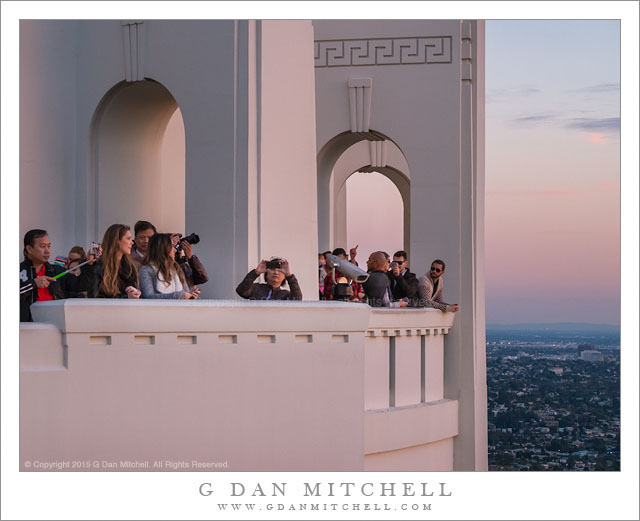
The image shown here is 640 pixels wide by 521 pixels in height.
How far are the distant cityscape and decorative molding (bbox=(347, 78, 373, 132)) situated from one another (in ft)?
16.1

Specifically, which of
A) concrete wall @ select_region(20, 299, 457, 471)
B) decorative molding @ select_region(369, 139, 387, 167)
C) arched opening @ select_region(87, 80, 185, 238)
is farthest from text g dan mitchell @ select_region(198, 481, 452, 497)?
decorative molding @ select_region(369, 139, 387, 167)

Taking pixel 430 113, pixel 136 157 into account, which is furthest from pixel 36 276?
Result: pixel 430 113

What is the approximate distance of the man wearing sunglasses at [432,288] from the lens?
17203 mm

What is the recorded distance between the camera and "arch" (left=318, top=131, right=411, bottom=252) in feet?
71.7

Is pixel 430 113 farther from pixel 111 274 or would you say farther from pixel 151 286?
pixel 111 274

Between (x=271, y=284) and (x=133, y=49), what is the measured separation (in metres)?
5.10

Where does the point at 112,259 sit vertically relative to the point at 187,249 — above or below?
below

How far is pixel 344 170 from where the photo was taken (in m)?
29.2

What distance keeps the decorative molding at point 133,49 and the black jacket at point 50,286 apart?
473cm

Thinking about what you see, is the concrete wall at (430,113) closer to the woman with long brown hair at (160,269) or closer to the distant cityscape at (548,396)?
the distant cityscape at (548,396)

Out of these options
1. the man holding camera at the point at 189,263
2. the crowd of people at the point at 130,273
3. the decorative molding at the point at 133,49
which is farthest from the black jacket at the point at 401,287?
the man holding camera at the point at 189,263

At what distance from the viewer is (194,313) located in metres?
9.78

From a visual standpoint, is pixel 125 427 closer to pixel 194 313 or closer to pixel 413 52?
pixel 194 313

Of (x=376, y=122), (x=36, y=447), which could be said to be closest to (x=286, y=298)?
(x=36, y=447)
